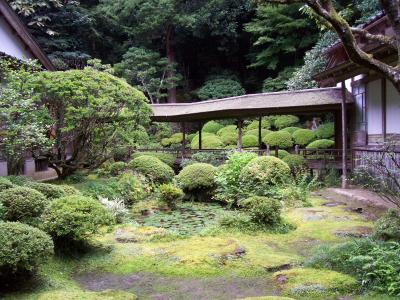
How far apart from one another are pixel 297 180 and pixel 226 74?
19.7m

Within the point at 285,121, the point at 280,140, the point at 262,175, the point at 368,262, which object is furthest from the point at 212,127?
the point at 368,262

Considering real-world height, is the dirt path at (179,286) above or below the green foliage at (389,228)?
below

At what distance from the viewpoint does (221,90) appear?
31453mm

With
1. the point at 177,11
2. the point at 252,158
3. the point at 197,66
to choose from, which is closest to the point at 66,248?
the point at 252,158

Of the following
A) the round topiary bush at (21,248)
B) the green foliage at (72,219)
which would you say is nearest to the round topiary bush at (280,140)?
the green foliage at (72,219)

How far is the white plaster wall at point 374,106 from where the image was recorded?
14.4m

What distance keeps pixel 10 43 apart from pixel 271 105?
1073 centimetres

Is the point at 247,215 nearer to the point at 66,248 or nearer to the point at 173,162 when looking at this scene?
the point at 66,248

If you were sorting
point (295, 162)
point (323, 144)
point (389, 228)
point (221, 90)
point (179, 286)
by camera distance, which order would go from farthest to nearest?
1. point (221, 90)
2. point (323, 144)
3. point (295, 162)
4. point (389, 228)
5. point (179, 286)

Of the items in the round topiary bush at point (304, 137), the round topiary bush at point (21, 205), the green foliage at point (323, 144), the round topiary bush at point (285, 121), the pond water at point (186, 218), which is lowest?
the pond water at point (186, 218)

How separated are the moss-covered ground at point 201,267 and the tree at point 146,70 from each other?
2150 cm

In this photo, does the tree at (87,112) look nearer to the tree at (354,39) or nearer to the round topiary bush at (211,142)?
the tree at (354,39)

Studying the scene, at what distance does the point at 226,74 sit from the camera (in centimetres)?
3359

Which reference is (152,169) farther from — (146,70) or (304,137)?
(146,70)
